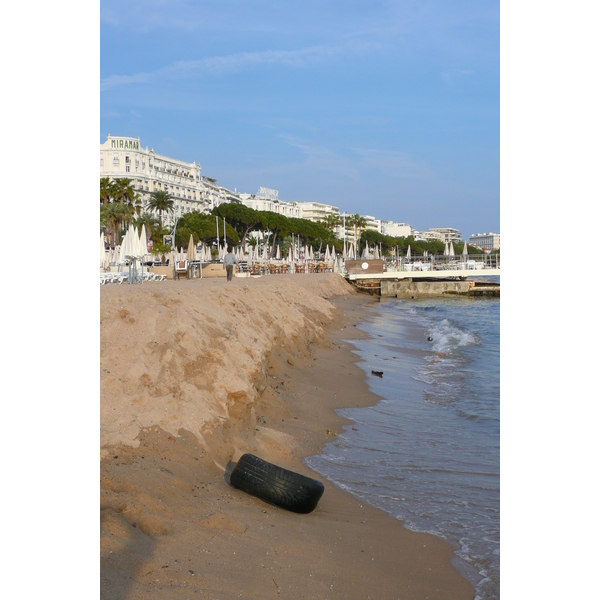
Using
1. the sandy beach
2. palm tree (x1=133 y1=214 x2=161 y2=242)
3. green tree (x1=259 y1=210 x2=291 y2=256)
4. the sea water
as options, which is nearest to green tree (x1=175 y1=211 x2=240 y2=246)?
palm tree (x1=133 y1=214 x2=161 y2=242)

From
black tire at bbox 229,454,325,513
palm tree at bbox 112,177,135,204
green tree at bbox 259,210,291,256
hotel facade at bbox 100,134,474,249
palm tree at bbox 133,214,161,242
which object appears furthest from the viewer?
hotel facade at bbox 100,134,474,249

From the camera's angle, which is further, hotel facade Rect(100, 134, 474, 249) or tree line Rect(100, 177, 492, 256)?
hotel facade Rect(100, 134, 474, 249)

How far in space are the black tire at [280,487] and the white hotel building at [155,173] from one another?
329 feet

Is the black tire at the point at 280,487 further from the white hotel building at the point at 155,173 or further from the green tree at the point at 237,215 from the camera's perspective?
the white hotel building at the point at 155,173

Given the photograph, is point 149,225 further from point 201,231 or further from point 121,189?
point 121,189

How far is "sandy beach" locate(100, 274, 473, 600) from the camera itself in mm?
4902

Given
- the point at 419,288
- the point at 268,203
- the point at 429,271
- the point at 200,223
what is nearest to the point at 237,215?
the point at 200,223

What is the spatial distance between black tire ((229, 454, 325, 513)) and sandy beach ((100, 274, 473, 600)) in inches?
5.3

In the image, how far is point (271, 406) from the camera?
35.8ft

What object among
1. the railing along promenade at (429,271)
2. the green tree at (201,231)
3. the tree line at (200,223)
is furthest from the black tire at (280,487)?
the green tree at (201,231)

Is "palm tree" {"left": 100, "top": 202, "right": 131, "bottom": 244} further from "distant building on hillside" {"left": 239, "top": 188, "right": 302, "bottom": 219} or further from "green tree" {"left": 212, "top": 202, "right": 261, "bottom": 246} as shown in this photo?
"distant building on hillside" {"left": 239, "top": 188, "right": 302, "bottom": 219}
